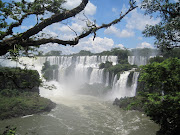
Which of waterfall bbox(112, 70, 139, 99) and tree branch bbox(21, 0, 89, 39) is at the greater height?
tree branch bbox(21, 0, 89, 39)

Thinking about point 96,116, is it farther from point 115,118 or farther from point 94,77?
point 94,77

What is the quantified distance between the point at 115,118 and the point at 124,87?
1027 cm

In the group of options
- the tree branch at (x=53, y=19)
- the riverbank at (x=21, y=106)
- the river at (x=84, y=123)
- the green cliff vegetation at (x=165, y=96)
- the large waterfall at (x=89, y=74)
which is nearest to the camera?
the tree branch at (x=53, y=19)

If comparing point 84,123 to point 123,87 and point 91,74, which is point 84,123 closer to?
point 123,87

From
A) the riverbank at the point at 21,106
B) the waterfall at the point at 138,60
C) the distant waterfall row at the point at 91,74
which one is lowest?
the riverbank at the point at 21,106

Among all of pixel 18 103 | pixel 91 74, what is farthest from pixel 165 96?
pixel 91 74

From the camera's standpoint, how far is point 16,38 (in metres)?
2.93

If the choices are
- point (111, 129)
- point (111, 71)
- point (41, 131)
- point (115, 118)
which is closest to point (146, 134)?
point (111, 129)

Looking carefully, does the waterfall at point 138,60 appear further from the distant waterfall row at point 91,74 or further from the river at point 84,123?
the river at point 84,123

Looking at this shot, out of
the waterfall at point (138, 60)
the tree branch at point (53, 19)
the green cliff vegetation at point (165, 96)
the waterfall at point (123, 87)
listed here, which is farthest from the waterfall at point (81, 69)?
the tree branch at point (53, 19)

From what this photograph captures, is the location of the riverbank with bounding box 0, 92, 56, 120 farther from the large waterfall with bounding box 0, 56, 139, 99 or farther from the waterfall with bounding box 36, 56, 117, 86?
the waterfall with bounding box 36, 56, 117, 86

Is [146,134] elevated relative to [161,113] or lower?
lower

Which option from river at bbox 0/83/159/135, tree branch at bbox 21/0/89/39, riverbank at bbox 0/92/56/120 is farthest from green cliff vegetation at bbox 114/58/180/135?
riverbank at bbox 0/92/56/120

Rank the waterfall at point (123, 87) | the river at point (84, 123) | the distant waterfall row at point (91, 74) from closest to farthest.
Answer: the river at point (84, 123)
the waterfall at point (123, 87)
the distant waterfall row at point (91, 74)
